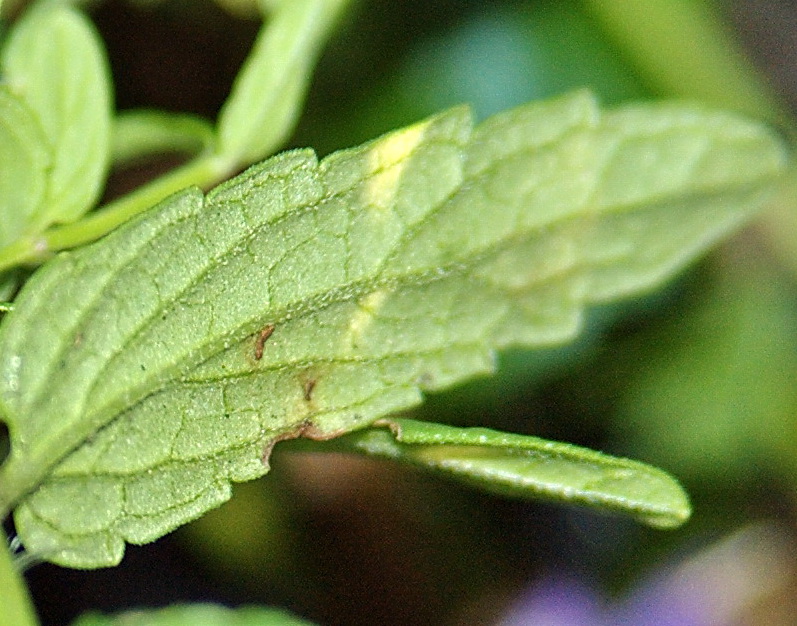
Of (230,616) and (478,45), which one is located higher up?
(478,45)

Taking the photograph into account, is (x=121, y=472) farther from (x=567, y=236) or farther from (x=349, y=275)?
(x=567, y=236)

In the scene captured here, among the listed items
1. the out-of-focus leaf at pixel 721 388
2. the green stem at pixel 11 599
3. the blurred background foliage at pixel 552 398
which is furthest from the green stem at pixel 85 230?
the out-of-focus leaf at pixel 721 388

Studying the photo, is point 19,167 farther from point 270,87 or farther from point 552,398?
point 552,398

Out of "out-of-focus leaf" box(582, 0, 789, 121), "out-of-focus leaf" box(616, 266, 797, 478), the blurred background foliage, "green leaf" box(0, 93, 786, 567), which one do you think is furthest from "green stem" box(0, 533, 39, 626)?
"out-of-focus leaf" box(582, 0, 789, 121)

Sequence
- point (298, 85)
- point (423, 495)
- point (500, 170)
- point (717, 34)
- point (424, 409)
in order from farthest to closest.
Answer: point (717, 34)
point (423, 495)
point (424, 409)
point (298, 85)
point (500, 170)

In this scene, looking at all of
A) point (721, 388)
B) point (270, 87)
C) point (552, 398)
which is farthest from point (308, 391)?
point (721, 388)

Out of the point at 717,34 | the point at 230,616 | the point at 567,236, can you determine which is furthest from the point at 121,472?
the point at 717,34
